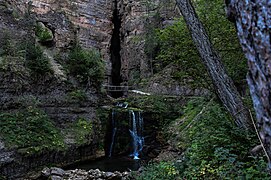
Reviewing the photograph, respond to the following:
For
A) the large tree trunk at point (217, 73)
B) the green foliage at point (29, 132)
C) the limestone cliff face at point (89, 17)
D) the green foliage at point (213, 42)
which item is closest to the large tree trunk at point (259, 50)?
the large tree trunk at point (217, 73)

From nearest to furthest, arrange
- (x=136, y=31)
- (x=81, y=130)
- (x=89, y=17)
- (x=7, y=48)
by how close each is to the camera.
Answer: (x=7, y=48) < (x=81, y=130) < (x=136, y=31) < (x=89, y=17)

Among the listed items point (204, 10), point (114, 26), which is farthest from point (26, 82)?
point (114, 26)

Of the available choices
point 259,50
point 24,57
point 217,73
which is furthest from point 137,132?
point 259,50

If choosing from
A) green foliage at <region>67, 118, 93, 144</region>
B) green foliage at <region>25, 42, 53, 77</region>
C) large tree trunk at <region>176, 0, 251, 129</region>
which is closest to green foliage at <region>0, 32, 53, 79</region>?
green foliage at <region>25, 42, 53, 77</region>

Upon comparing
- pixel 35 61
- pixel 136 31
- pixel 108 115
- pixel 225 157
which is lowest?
pixel 108 115

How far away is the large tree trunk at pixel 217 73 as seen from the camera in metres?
4.15

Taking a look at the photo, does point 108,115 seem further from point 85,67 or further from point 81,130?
point 85,67

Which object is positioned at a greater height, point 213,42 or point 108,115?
point 213,42

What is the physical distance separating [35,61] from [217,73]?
8713mm

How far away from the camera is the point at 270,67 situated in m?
1.02

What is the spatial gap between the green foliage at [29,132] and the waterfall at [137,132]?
4316 millimetres

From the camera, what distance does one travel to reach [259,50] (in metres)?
1.07

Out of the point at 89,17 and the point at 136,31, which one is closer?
the point at 136,31

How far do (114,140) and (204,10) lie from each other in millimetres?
8378
